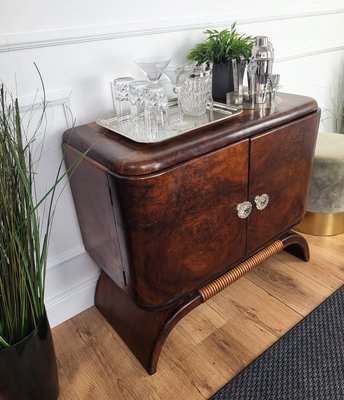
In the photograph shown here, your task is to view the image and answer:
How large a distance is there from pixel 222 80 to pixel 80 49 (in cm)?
45

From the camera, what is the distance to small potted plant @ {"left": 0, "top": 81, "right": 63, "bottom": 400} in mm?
750

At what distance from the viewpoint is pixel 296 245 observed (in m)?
1.47

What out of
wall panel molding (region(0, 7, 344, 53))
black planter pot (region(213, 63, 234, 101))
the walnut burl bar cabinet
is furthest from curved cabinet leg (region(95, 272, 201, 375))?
wall panel molding (region(0, 7, 344, 53))

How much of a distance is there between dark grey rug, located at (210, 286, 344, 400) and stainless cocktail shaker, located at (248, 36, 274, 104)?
761mm

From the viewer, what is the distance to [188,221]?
0.91m

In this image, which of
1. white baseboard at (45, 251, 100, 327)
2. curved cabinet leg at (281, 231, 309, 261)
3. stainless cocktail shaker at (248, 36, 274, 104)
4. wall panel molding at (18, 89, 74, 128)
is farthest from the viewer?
curved cabinet leg at (281, 231, 309, 261)

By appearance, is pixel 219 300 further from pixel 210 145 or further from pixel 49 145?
pixel 49 145

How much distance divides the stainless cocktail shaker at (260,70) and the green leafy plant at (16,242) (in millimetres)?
673

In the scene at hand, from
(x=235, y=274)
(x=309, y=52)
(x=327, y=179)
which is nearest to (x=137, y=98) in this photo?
(x=235, y=274)

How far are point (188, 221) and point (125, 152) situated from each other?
240 mm

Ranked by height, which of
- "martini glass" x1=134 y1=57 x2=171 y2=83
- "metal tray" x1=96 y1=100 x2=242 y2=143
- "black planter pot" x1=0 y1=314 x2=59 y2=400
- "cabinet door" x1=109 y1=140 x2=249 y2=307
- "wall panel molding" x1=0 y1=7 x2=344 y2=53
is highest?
"wall panel molding" x1=0 y1=7 x2=344 y2=53

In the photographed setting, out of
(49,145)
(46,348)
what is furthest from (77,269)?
(49,145)

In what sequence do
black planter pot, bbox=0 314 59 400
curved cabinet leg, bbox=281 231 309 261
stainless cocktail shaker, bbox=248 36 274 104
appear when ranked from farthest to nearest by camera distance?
curved cabinet leg, bbox=281 231 309 261 → stainless cocktail shaker, bbox=248 36 274 104 → black planter pot, bbox=0 314 59 400

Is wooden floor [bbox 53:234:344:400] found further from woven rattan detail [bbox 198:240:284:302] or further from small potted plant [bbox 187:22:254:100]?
small potted plant [bbox 187:22:254:100]
